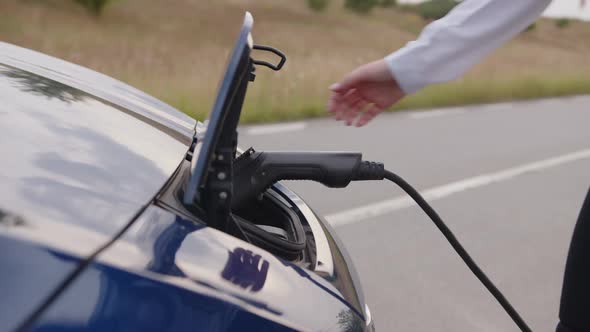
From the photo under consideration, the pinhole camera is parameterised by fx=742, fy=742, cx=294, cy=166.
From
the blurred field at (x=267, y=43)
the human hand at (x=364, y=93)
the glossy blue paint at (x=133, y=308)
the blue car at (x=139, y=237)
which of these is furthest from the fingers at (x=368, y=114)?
the blurred field at (x=267, y=43)

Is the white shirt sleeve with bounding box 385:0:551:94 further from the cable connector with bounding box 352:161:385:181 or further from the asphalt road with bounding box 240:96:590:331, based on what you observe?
the asphalt road with bounding box 240:96:590:331

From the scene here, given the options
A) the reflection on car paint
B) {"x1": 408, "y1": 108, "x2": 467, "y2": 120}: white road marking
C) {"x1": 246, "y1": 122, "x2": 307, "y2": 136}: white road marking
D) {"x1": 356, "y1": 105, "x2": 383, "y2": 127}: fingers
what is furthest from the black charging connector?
{"x1": 408, "y1": 108, "x2": 467, "y2": 120}: white road marking

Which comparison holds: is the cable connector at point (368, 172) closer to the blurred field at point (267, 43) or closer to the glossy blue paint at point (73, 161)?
the glossy blue paint at point (73, 161)

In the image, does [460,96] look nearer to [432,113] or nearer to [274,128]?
[432,113]

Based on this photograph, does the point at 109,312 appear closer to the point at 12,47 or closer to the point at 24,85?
the point at 24,85

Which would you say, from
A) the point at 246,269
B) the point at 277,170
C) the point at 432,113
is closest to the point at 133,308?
the point at 246,269

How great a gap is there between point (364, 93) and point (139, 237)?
31.6 inches

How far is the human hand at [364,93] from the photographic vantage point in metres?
1.80

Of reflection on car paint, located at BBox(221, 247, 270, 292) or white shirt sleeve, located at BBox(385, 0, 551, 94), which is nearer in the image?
reflection on car paint, located at BBox(221, 247, 270, 292)

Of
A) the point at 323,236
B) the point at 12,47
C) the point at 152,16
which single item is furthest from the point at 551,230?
the point at 152,16

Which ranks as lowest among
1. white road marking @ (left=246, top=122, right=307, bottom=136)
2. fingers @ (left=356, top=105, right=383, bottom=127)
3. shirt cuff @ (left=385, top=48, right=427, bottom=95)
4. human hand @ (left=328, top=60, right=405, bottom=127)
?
white road marking @ (left=246, top=122, right=307, bottom=136)

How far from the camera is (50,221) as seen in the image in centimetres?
117

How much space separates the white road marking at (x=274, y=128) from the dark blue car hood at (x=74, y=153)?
16.4 feet

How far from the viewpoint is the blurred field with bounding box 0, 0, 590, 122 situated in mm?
9336
